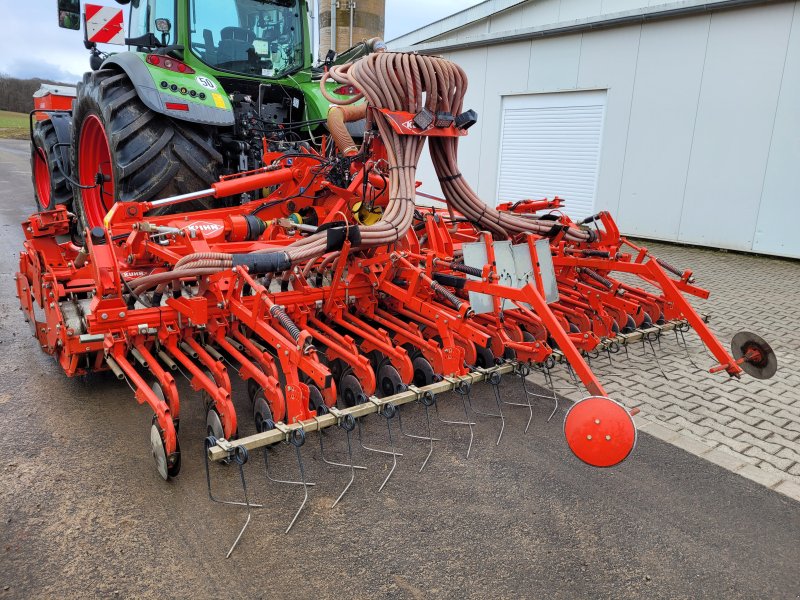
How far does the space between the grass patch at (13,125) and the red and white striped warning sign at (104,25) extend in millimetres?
26212

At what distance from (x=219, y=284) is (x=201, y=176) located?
4.93 ft

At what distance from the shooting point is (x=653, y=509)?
7.89ft

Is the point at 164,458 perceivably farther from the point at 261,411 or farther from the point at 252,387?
the point at 252,387

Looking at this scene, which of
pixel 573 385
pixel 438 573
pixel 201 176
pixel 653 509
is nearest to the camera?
pixel 438 573

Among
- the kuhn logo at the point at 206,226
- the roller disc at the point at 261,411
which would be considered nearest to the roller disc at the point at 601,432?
the roller disc at the point at 261,411

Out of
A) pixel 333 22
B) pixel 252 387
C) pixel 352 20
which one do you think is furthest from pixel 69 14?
pixel 352 20

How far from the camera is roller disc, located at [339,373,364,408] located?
9.53ft

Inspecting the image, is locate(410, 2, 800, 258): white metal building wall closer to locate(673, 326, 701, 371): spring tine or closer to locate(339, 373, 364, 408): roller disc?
locate(673, 326, 701, 371): spring tine

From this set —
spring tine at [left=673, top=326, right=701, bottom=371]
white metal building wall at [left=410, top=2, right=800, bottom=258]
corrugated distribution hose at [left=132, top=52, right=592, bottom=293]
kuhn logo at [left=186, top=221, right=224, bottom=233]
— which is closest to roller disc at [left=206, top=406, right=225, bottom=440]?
corrugated distribution hose at [left=132, top=52, right=592, bottom=293]

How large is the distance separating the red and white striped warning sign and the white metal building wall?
21.9 ft

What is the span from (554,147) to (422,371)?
7.59m

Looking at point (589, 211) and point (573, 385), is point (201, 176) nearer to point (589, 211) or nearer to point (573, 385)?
point (573, 385)

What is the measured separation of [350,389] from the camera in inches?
116

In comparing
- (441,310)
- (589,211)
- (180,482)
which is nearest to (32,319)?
(180,482)
